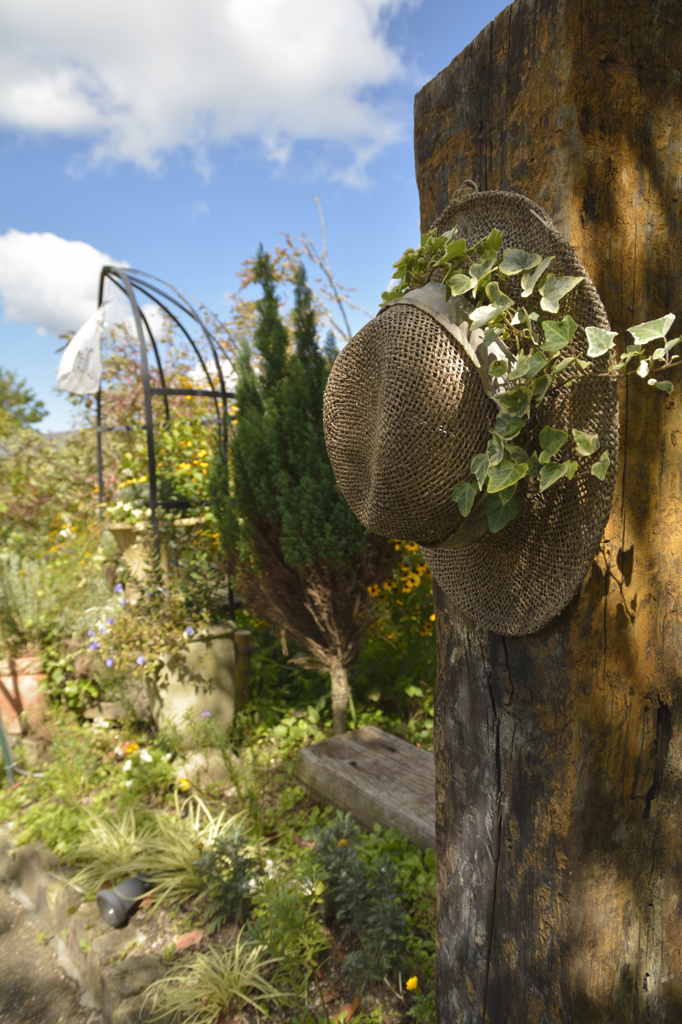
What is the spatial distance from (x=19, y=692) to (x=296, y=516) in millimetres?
2643

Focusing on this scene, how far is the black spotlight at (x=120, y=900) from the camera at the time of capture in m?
2.59

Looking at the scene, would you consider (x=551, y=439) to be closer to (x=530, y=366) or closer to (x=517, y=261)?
(x=530, y=366)

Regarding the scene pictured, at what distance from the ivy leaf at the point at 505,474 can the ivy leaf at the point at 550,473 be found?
4 centimetres

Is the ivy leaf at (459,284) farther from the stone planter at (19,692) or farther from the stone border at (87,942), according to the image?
the stone planter at (19,692)

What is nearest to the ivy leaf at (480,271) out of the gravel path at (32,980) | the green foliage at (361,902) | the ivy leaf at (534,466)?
the ivy leaf at (534,466)

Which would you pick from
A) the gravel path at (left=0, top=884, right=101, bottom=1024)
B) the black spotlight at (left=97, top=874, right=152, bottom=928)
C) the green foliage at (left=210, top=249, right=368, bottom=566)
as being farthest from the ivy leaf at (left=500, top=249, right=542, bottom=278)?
the gravel path at (left=0, top=884, right=101, bottom=1024)

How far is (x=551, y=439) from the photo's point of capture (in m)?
1.02

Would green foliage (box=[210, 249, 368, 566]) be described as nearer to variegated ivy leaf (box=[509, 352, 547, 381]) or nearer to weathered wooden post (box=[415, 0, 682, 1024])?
weathered wooden post (box=[415, 0, 682, 1024])

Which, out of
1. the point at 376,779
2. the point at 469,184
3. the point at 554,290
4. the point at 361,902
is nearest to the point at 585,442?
the point at 554,290

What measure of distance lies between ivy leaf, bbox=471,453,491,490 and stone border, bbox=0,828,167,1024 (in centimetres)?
225

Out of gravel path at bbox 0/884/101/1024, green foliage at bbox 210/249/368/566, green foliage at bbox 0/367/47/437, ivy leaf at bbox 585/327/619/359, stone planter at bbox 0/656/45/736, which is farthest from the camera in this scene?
green foliage at bbox 0/367/47/437

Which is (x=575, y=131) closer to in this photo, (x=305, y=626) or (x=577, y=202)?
(x=577, y=202)

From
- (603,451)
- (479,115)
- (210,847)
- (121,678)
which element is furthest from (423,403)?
(121,678)

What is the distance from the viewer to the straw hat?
1.06 m
